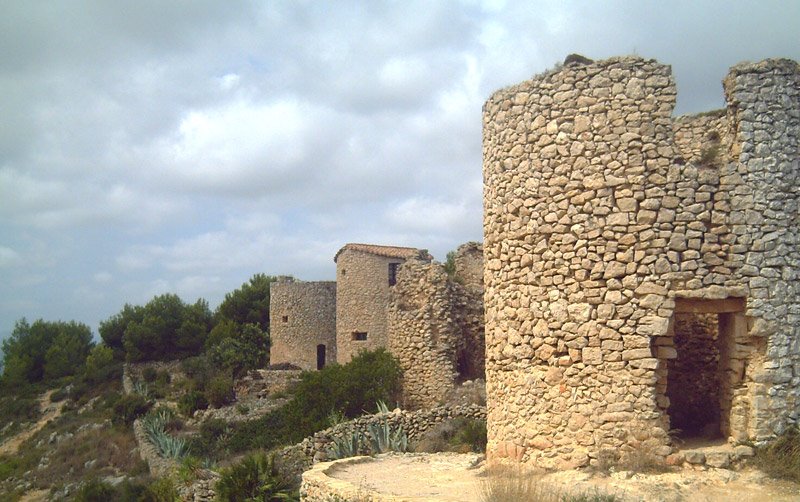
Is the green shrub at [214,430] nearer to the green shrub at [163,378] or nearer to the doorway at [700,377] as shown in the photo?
the green shrub at [163,378]

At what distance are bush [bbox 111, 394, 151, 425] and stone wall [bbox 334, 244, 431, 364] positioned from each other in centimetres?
796

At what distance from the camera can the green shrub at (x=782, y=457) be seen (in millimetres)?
6930

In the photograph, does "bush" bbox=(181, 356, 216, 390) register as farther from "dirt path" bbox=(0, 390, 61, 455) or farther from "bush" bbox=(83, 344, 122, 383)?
"dirt path" bbox=(0, 390, 61, 455)

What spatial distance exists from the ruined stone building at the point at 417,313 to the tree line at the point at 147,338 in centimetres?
1088

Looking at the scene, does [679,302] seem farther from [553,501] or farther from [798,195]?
[553,501]

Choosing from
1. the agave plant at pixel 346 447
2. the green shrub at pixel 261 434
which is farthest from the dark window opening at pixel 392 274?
the agave plant at pixel 346 447

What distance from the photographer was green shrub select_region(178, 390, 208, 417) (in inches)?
1043

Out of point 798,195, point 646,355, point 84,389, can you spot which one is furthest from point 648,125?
point 84,389

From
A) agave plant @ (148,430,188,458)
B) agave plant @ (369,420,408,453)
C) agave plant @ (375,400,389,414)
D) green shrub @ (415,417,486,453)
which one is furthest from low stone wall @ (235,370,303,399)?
green shrub @ (415,417,486,453)

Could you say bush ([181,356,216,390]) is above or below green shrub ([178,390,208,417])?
above

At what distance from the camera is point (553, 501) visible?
6.16 meters

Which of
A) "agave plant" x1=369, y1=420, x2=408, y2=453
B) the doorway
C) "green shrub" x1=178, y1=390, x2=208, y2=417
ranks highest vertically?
the doorway

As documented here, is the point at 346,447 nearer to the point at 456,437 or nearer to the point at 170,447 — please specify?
the point at 456,437

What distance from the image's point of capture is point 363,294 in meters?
26.3
